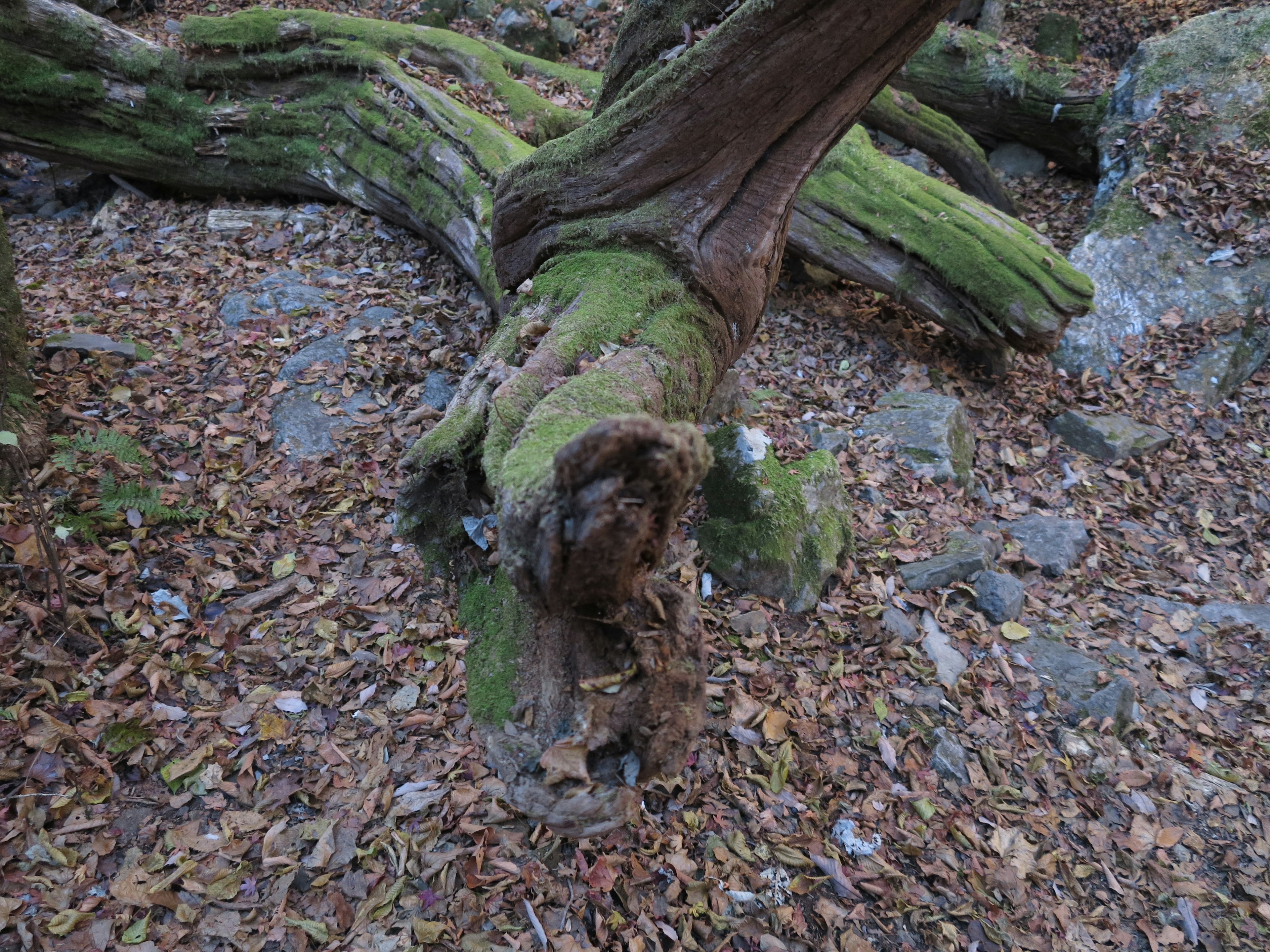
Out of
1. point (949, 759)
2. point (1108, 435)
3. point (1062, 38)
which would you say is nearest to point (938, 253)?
point (1108, 435)

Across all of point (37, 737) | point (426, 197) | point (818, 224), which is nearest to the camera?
point (37, 737)

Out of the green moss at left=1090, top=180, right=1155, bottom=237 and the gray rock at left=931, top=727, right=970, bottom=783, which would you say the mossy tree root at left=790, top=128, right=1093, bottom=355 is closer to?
the green moss at left=1090, top=180, right=1155, bottom=237

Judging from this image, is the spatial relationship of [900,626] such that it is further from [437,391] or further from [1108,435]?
[437,391]

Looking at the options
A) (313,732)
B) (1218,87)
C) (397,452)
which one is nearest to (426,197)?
(397,452)

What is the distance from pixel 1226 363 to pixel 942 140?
3974 mm

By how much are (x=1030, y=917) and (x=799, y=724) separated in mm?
1306

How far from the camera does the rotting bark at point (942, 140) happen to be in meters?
8.52

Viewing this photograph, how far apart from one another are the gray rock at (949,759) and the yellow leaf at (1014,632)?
0.99m

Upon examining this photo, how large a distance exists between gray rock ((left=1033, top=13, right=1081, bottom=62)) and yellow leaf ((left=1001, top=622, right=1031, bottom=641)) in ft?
33.8

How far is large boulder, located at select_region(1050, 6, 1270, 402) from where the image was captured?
23.5 feet

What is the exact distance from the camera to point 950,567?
476 centimetres

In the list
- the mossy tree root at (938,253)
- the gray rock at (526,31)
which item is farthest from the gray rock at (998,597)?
the gray rock at (526,31)

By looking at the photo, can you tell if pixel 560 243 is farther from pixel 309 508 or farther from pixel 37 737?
pixel 37 737

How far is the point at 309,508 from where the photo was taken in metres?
4.45
